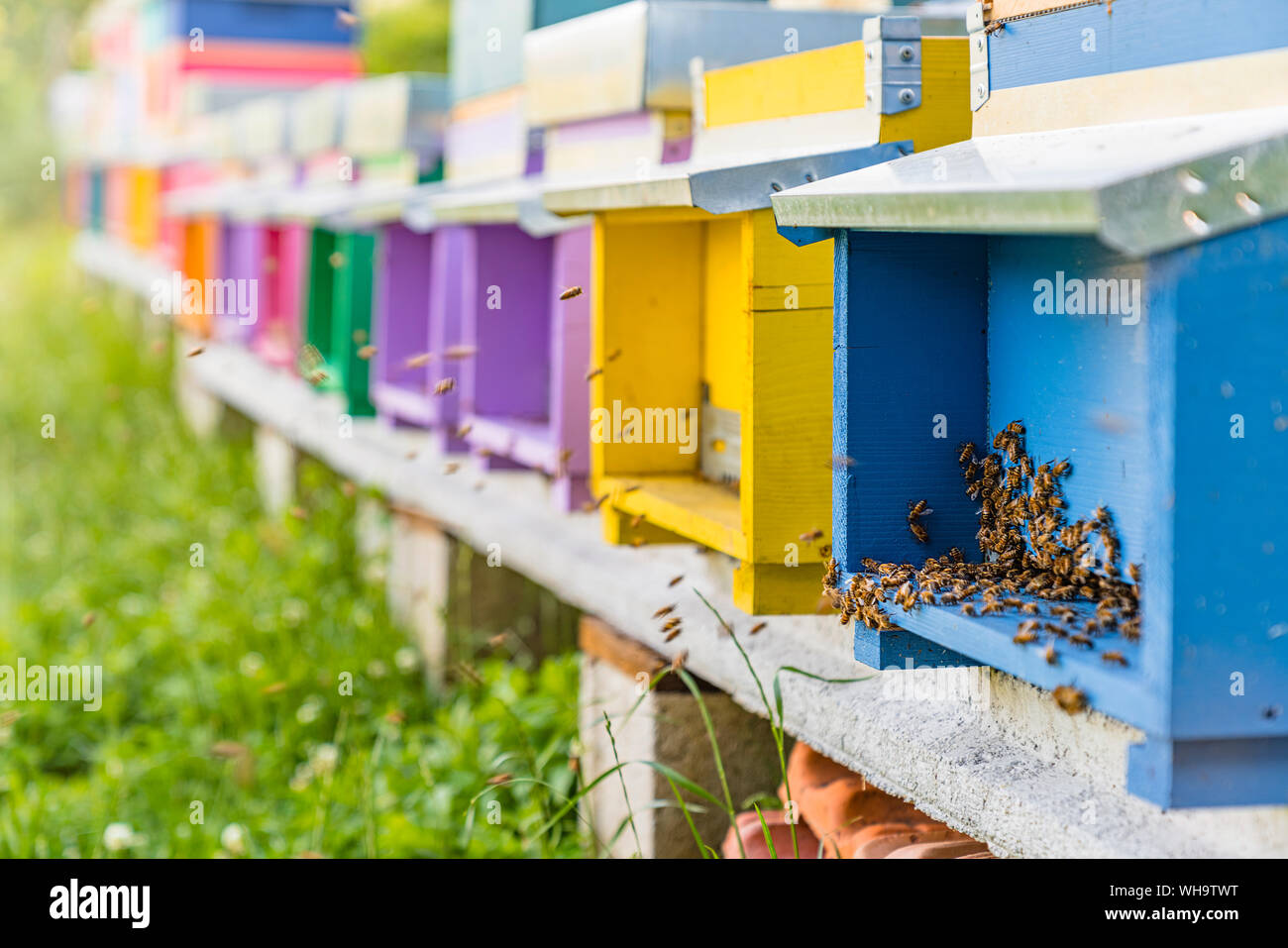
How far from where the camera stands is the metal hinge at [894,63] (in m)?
2.33

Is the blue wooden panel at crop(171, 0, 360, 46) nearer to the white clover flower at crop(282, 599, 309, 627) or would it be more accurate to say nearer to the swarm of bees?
the white clover flower at crop(282, 599, 309, 627)

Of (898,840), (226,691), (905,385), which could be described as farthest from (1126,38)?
(226,691)

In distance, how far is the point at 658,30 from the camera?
3152 mm

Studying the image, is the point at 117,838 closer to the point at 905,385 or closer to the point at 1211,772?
the point at 905,385

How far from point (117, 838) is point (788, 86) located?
2417mm

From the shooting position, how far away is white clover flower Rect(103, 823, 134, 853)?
362cm

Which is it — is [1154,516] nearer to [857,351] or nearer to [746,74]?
[857,351]

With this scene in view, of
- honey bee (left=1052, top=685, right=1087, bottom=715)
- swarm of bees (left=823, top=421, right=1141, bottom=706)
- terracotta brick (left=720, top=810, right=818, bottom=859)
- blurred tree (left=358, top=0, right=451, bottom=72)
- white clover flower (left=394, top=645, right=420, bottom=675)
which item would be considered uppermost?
blurred tree (left=358, top=0, right=451, bottom=72)

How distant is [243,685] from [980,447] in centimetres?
331

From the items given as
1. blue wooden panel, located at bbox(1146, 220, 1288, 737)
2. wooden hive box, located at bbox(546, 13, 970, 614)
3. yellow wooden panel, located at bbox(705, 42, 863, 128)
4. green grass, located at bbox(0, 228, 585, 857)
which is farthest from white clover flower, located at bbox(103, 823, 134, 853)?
blue wooden panel, located at bbox(1146, 220, 1288, 737)

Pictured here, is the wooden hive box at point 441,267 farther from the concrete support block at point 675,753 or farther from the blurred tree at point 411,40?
the blurred tree at point 411,40

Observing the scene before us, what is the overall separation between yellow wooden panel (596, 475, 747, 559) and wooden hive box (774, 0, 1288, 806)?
0.44 metres

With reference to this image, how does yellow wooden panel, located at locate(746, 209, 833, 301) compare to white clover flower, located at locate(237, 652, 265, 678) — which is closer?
yellow wooden panel, located at locate(746, 209, 833, 301)

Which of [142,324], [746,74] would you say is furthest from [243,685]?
[142,324]
